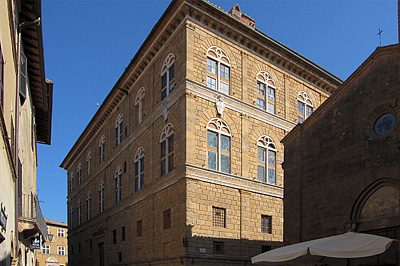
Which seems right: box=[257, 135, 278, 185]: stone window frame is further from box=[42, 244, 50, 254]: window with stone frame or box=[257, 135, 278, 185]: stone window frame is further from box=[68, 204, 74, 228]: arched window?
box=[42, 244, 50, 254]: window with stone frame

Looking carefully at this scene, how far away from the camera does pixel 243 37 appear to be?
2423 centimetres

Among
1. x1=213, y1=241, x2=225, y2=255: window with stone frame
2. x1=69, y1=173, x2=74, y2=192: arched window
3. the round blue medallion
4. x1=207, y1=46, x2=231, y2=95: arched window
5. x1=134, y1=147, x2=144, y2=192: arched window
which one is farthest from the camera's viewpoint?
x1=69, y1=173, x2=74, y2=192: arched window

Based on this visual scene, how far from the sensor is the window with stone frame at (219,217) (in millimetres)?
21188

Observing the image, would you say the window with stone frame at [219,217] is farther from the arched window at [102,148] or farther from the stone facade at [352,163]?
the arched window at [102,148]

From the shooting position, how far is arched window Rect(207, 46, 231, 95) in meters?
22.9

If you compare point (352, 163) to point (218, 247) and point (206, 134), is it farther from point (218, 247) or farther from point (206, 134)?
point (218, 247)

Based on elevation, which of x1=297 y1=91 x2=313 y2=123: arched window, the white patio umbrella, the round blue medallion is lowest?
the white patio umbrella

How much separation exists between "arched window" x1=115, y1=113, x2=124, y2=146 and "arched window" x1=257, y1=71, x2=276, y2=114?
1139 centimetres

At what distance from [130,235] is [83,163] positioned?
19348mm

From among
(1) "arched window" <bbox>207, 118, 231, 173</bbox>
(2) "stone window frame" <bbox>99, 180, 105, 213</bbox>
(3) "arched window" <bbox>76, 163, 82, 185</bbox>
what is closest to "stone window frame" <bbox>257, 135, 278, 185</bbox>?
(1) "arched window" <bbox>207, 118, 231, 173</bbox>

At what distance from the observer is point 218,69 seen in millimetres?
23156

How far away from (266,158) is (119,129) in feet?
41.9

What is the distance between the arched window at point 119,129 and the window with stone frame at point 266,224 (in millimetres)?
12986

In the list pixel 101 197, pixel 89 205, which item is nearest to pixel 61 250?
pixel 89 205
